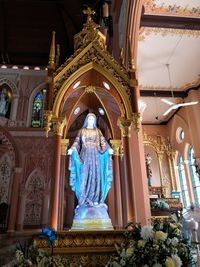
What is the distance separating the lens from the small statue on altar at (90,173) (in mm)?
3293

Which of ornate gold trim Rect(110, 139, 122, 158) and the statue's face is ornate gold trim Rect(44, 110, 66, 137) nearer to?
the statue's face

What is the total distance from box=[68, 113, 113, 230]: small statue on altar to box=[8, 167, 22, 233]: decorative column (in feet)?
27.9

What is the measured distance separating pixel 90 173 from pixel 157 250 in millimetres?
1751

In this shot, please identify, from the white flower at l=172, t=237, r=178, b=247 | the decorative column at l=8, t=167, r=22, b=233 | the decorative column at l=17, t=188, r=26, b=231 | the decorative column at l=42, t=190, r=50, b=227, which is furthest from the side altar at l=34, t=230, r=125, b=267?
the decorative column at l=17, t=188, r=26, b=231

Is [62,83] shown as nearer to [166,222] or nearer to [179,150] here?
[166,222]

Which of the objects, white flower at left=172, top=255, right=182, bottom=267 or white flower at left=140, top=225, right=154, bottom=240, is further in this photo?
white flower at left=140, top=225, right=154, bottom=240

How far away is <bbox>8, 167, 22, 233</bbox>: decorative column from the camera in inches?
418

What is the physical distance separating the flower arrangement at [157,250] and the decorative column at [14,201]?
9.84 m

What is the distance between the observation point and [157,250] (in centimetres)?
201

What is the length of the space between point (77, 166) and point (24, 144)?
9.78 m

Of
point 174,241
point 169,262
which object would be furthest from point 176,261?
point 174,241

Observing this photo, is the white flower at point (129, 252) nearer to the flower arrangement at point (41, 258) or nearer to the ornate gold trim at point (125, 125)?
the flower arrangement at point (41, 258)

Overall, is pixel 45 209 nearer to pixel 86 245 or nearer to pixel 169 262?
pixel 86 245

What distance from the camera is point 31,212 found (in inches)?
456
